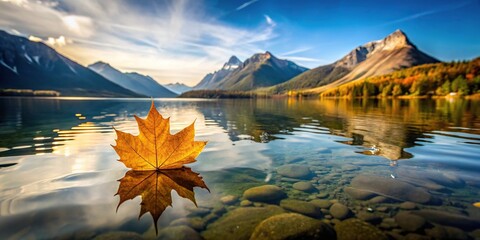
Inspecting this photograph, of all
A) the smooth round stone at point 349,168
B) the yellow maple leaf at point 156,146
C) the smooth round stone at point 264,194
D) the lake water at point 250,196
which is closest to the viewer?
the lake water at point 250,196

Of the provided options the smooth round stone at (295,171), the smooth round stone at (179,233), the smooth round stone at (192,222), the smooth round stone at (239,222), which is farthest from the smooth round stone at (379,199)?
the smooth round stone at (179,233)

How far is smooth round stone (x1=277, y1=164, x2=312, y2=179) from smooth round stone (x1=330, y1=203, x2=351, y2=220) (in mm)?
2056

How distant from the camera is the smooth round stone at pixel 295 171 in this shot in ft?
25.5

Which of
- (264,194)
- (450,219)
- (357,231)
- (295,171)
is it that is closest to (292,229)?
(357,231)

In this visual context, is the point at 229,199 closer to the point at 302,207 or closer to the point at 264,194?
the point at 264,194

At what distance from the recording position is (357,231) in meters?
4.56

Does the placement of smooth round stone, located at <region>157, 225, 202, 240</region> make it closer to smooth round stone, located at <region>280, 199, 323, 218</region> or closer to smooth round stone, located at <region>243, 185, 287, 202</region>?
smooth round stone, located at <region>243, 185, 287, 202</region>

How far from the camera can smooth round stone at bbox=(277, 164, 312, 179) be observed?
7.79 m

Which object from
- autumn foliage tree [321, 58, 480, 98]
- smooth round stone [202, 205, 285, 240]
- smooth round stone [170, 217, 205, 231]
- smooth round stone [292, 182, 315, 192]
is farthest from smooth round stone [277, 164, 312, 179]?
autumn foliage tree [321, 58, 480, 98]

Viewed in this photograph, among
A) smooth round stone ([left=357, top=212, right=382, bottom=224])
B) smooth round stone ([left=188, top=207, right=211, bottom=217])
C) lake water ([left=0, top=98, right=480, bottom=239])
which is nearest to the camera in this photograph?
lake water ([left=0, top=98, right=480, bottom=239])

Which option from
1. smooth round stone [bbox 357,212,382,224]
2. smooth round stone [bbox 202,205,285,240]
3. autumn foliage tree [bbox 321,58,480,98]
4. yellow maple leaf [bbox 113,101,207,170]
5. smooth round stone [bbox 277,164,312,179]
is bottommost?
smooth round stone [bbox 202,205,285,240]

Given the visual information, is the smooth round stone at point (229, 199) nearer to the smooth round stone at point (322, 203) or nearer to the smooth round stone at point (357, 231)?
the smooth round stone at point (322, 203)

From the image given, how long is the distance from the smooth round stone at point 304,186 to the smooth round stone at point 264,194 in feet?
1.89

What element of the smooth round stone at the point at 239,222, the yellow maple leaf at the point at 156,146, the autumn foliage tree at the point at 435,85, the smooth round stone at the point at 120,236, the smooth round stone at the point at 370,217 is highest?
the autumn foliage tree at the point at 435,85
